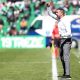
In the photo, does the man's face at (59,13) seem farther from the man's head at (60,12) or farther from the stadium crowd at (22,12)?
the stadium crowd at (22,12)

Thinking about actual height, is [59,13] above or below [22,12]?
below

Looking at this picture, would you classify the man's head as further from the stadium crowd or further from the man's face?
the stadium crowd

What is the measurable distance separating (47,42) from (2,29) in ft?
20.0

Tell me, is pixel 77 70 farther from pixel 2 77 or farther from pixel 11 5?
pixel 11 5

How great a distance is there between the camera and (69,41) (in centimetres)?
1088

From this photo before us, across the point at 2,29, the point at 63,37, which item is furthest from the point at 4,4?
the point at 63,37

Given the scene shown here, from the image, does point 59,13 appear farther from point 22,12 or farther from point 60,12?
point 22,12

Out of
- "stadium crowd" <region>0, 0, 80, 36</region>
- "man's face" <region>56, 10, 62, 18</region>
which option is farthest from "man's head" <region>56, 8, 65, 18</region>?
"stadium crowd" <region>0, 0, 80, 36</region>

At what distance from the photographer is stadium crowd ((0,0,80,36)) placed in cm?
3522

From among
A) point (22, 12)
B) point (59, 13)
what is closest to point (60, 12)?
point (59, 13)

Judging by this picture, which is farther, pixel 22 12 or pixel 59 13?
pixel 22 12

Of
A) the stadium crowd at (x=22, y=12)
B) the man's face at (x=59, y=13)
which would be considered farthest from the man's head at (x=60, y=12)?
the stadium crowd at (x=22, y=12)

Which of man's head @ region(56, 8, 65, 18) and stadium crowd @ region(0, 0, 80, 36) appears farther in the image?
stadium crowd @ region(0, 0, 80, 36)

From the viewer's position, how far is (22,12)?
120 feet
